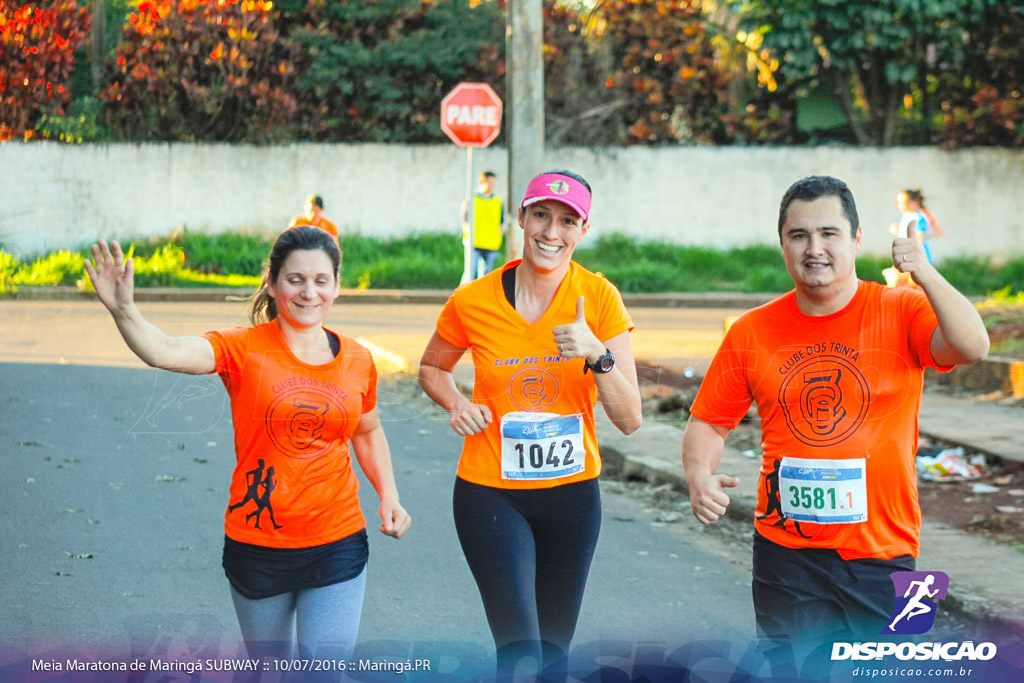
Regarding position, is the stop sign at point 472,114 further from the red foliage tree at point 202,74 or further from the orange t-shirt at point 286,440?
the orange t-shirt at point 286,440

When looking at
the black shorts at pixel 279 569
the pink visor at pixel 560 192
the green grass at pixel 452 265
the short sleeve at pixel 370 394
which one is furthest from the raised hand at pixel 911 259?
the green grass at pixel 452 265

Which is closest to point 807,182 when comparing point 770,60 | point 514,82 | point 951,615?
point 951,615

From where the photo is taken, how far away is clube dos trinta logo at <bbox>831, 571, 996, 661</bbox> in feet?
10.6

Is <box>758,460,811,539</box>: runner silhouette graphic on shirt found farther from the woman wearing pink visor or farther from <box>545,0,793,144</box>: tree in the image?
<box>545,0,793,144</box>: tree

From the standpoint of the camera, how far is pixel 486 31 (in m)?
24.4

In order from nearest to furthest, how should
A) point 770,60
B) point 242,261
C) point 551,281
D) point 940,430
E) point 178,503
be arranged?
1. point 551,281
2. point 178,503
3. point 940,430
4. point 242,261
5. point 770,60

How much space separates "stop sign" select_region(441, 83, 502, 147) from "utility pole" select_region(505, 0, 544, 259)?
829cm

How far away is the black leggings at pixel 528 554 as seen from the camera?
11.6ft

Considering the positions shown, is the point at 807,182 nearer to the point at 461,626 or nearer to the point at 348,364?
the point at 348,364

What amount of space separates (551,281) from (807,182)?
0.78 metres

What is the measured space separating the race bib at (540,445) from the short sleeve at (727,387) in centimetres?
36

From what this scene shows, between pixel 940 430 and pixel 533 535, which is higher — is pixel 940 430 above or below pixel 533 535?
below

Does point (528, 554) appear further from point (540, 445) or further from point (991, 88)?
point (991, 88)

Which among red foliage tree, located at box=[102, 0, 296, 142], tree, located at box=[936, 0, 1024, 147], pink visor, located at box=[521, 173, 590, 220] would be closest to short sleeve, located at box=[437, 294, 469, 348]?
pink visor, located at box=[521, 173, 590, 220]
